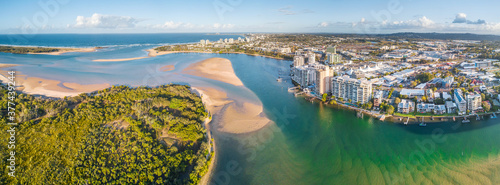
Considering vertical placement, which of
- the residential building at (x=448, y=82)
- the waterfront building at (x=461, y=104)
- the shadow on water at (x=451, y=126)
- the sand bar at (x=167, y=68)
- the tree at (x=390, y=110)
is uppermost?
the sand bar at (x=167, y=68)

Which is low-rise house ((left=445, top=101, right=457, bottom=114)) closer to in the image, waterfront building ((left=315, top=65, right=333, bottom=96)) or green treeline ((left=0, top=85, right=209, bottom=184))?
waterfront building ((left=315, top=65, right=333, bottom=96))

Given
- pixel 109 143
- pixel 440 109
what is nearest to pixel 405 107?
pixel 440 109

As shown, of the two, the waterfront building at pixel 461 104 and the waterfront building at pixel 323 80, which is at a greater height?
the waterfront building at pixel 323 80

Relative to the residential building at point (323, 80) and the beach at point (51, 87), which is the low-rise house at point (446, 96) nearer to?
the residential building at point (323, 80)

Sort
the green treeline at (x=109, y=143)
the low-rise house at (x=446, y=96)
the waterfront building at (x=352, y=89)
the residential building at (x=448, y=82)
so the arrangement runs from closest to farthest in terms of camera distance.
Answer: the green treeline at (x=109, y=143), the low-rise house at (x=446, y=96), the waterfront building at (x=352, y=89), the residential building at (x=448, y=82)

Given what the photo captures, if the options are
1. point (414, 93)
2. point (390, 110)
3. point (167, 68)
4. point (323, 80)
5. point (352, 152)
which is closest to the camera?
point (352, 152)

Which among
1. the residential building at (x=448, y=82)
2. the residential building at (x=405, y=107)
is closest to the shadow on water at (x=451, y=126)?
the residential building at (x=405, y=107)

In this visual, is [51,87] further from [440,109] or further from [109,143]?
[440,109]
